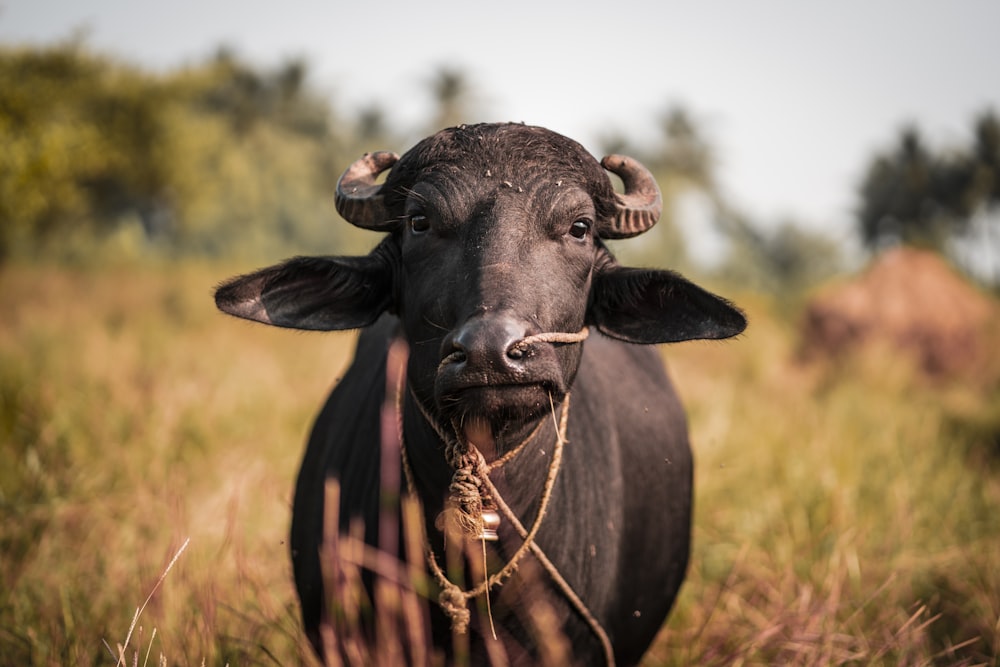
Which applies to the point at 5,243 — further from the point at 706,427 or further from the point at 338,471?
the point at 338,471

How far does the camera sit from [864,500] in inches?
240

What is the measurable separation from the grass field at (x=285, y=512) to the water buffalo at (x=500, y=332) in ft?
1.79

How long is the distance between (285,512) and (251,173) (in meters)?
31.3

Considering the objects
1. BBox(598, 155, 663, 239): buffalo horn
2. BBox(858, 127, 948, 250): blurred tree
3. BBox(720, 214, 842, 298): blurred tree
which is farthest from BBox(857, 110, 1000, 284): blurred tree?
BBox(598, 155, 663, 239): buffalo horn

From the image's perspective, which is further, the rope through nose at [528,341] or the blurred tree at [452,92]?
the blurred tree at [452,92]

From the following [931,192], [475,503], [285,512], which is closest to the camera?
[475,503]

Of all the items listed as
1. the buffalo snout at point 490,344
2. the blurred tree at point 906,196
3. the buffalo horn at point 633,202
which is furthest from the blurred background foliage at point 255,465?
the blurred tree at point 906,196

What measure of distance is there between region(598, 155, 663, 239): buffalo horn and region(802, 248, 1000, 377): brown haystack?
11.8 meters

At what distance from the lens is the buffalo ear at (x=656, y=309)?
2598 millimetres

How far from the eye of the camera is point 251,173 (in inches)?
1369

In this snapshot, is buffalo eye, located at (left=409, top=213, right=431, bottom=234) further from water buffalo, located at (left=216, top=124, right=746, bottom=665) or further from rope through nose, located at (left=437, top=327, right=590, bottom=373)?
rope through nose, located at (left=437, top=327, right=590, bottom=373)

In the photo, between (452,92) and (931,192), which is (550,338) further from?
(452,92)

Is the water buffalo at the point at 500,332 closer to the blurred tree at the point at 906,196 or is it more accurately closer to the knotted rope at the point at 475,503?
the knotted rope at the point at 475,503

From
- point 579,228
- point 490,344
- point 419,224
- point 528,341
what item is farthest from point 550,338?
point 419,224
